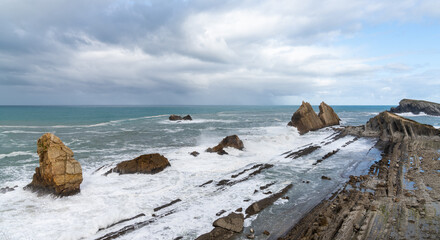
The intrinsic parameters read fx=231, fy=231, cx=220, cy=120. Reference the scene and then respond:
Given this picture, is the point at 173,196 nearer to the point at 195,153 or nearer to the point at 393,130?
the point at 195,153

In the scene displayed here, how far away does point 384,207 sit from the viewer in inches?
448

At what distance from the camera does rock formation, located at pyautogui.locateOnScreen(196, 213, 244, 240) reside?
9.17m

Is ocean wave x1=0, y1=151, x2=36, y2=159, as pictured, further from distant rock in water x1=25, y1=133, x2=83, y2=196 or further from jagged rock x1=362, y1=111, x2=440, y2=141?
jagged rock x1=362, y1=111, x2=440, y2=141

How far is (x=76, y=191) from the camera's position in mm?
13375

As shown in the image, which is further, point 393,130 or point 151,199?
point 393,130

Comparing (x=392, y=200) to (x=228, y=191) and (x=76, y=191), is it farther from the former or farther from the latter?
(x=76, y=191)

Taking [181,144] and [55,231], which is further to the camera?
[181,144]

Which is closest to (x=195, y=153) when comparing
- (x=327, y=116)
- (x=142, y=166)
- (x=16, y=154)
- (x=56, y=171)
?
(x=142, y=166)

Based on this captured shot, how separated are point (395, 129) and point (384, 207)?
31.6m

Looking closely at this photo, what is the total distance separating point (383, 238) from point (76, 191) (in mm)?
15217

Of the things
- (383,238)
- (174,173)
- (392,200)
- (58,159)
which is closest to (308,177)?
(392,200)

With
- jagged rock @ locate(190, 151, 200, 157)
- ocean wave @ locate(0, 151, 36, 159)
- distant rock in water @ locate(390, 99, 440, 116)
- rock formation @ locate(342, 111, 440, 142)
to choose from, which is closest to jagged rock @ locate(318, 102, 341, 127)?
rock formation @ locate(342, 111, 440, 142)

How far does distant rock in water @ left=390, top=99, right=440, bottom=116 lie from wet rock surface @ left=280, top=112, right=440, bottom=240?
102006 mm

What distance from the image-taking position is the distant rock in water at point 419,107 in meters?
96.8
